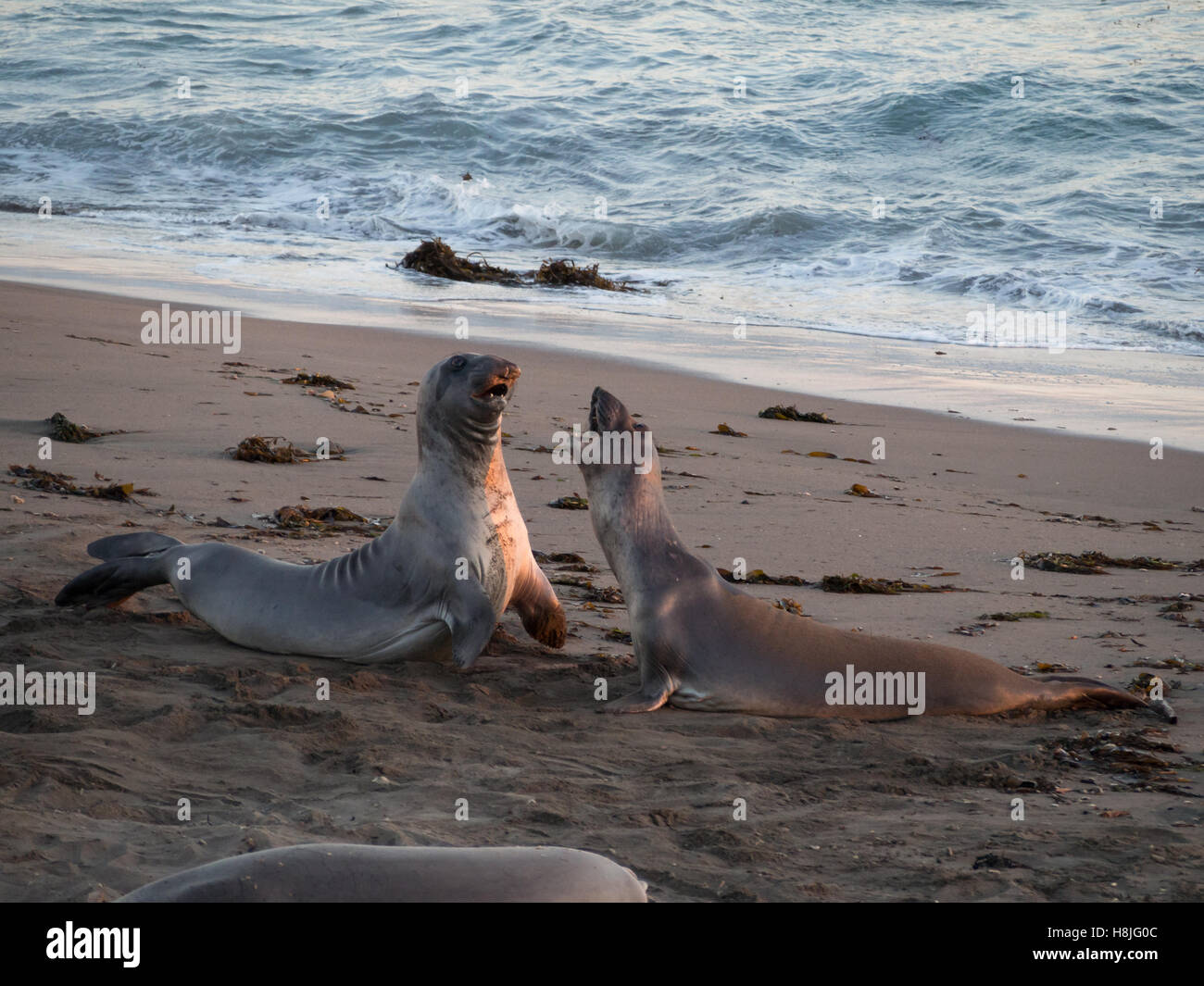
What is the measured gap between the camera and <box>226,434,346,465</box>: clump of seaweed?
7145 mm

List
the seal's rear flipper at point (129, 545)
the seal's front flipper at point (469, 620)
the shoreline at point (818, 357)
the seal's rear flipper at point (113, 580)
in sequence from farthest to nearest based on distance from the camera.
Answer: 1. the shoreline at point (818, 357)
2. the seal's rear flipper at point (129, 545)
3. the seal's rear flipper at point (113, 580)
4. the seal's front flipper at point (469, 620)

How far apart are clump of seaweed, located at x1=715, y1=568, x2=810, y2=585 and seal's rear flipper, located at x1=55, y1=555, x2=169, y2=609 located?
2.40 m

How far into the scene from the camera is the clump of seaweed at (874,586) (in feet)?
18.7

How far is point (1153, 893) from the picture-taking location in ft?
9.01

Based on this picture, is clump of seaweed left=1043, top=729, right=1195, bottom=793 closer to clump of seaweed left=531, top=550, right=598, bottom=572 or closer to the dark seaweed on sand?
clump of seaweed left=531, top=550, right=598, bottom=572

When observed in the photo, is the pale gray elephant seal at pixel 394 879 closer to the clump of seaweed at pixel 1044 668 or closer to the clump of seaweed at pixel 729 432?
the clump of seaweed at pixel 1044 668

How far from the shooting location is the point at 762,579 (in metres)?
5.82

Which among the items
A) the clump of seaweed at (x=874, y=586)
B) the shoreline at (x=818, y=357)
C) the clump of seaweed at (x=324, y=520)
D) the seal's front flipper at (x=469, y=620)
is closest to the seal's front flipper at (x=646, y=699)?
the seal's front flipper at (x=469, y=620)

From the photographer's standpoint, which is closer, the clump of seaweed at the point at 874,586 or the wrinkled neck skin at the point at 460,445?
the wrinkled neck skin at the point at 460,445

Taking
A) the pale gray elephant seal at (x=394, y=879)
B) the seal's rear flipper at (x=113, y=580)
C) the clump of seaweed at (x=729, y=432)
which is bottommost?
the seal's rear flipper at (x=113, y=580)

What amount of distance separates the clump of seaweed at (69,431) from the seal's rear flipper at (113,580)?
7.95 feet

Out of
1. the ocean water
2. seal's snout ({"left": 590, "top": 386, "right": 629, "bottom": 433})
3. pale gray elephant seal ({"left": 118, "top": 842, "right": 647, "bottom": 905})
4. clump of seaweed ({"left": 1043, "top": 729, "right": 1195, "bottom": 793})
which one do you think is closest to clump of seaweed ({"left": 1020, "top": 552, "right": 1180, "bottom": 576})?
clump of seaweed ({"left": 1043, "top": 729, "right": 1195, "bottom": 793})

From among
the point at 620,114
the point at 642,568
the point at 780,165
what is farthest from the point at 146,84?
the point at 642,568

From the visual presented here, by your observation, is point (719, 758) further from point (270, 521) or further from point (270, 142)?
point (270, 142)
